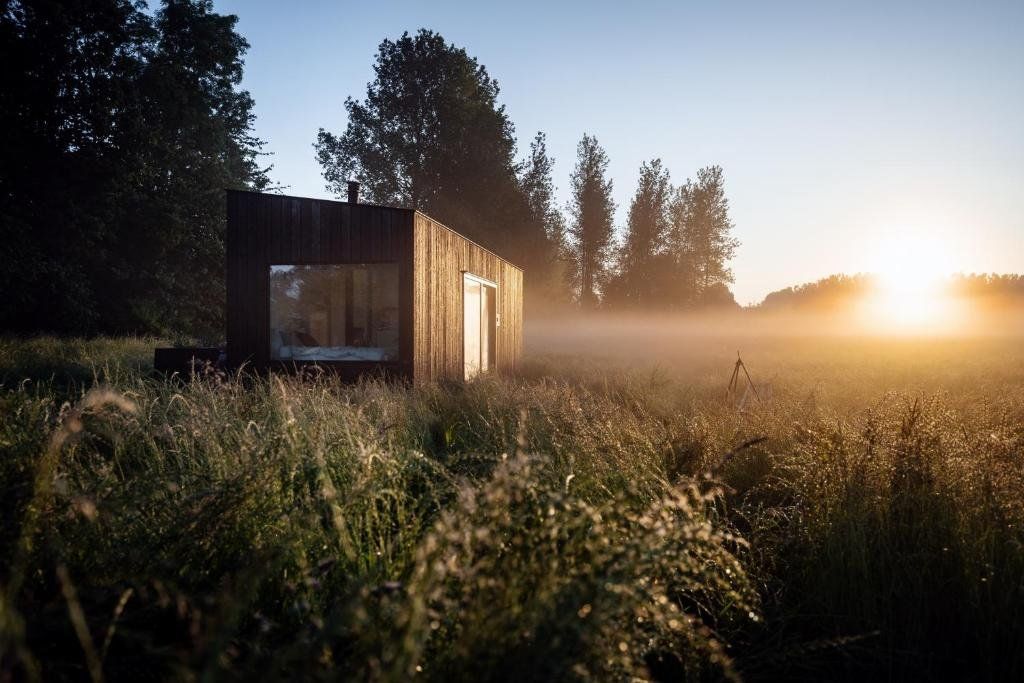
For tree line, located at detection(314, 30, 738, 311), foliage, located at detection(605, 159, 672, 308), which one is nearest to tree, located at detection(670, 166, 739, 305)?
foliage, located at detection(605, 159, 672, 308)

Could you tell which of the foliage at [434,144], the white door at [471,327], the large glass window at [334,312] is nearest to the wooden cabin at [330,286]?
the large glass window at [334,312]

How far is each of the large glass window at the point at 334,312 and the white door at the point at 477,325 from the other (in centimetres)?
261

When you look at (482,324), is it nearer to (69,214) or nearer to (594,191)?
(69,214)

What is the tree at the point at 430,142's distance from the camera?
89.8 feet

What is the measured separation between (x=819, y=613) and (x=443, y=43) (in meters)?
29.2

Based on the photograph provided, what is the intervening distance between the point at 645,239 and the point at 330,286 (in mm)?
35434

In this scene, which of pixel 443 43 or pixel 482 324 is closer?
pixel 482 324

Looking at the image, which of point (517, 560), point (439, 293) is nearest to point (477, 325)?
point (439, 293)

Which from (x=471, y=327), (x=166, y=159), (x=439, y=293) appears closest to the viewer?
(x=439, y=293)

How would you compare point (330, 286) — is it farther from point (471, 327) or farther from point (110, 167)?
point (110, 167)

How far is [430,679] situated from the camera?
61.5 inches

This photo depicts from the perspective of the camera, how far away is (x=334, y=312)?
30.9 ft

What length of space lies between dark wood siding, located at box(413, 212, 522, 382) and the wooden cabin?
4 cm

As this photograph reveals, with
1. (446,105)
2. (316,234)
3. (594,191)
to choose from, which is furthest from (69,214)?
(594,191)
